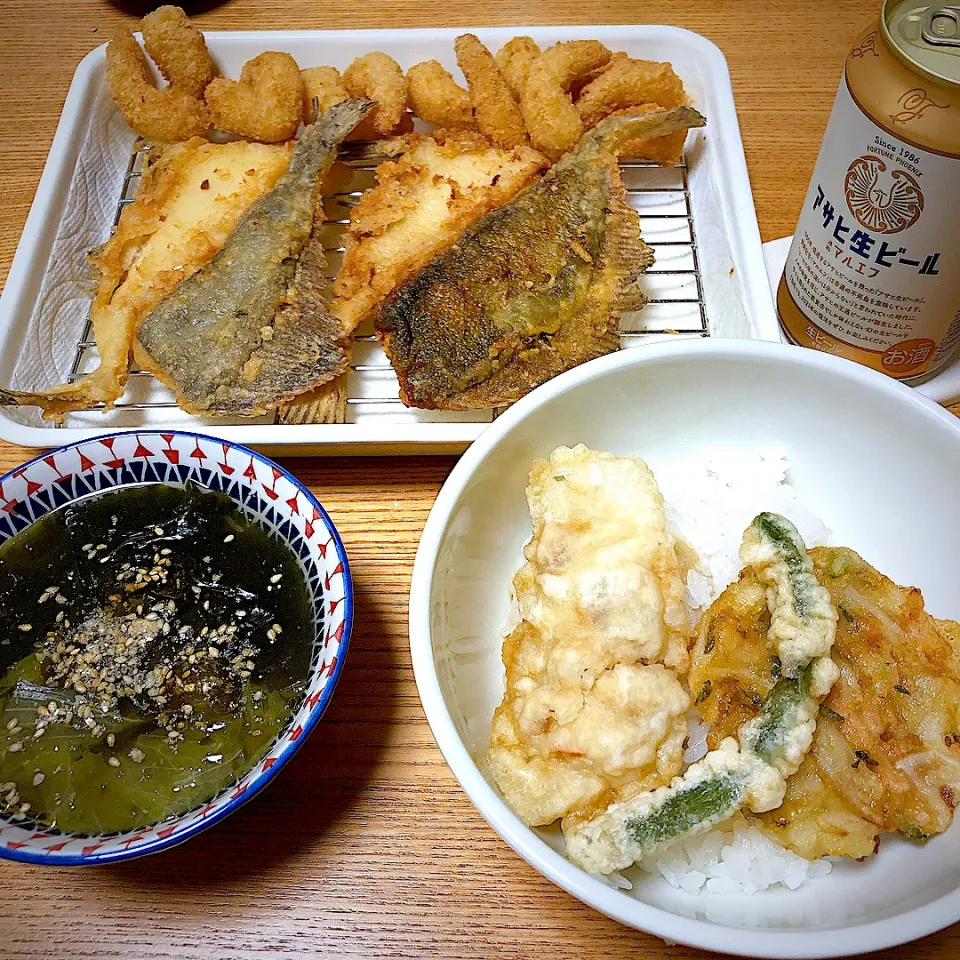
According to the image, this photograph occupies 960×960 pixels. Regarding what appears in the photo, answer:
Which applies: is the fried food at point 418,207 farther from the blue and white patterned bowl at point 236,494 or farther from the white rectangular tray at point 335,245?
the blue and white patterned bowl at point 236,494

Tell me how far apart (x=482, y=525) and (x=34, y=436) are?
0.89m

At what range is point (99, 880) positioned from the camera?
1.27 meters

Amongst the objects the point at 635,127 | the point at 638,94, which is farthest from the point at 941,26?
the point at 638,94

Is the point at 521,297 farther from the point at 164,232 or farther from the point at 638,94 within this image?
the point at 164,232

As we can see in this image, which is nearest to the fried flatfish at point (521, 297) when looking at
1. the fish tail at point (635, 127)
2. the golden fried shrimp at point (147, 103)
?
the fish tail at point (635, 127)

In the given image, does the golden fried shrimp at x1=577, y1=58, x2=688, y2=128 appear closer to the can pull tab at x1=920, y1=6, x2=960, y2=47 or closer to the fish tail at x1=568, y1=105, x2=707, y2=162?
the fish tail at x1=568, y1=105, x2=707, y2=162

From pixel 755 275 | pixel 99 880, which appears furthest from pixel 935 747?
pixel 99 880

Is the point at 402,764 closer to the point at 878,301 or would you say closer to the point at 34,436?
the point at 34,436

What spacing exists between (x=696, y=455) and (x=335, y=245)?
1.00 metres

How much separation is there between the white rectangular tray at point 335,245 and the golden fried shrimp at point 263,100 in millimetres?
154

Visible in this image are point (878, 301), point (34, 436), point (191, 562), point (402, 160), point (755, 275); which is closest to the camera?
point (191, 562)

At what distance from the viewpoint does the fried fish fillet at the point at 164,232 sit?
5.66ft

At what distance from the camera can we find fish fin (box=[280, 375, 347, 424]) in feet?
5.45

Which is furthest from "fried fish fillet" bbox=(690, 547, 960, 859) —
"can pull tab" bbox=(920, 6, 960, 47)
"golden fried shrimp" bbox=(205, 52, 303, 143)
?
"golden fried shrimp" bbox=(205, 52, 303, 143)
